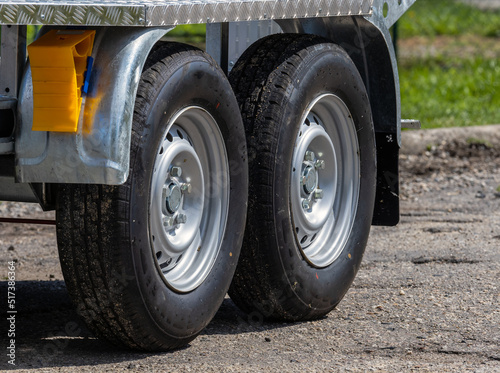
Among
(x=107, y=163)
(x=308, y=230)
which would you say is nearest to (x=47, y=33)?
(x=107, y=163)

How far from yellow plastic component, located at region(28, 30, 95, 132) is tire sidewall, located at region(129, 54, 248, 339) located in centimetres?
24

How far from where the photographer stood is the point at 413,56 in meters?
13.4

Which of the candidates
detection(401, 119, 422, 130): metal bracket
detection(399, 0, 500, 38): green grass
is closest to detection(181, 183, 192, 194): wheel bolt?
detection(401, 119, 422, 130): metal bracket

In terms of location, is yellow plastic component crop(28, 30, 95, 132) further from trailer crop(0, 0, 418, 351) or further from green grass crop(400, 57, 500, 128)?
green grass crop(400, 57, 500, 128)

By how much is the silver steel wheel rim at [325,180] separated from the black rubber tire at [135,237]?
0.70m

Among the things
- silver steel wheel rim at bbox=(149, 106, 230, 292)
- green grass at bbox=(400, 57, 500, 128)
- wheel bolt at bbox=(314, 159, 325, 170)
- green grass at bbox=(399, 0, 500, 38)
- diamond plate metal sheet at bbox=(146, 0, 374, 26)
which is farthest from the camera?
green grass at bbox=(399, 0, 500, 38)

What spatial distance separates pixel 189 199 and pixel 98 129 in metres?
0.65

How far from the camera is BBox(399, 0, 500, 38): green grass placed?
16.0m

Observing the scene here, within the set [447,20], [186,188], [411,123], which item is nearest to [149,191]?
[186,188]

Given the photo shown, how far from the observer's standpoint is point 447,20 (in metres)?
16.6

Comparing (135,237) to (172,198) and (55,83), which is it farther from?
(55,83)

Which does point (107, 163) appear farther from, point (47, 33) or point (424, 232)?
point (424, 232)

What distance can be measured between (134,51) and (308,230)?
134 cm

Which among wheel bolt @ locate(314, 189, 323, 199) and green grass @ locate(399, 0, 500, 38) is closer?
wheel bolt @ locate(314, 189, 323, 199)
